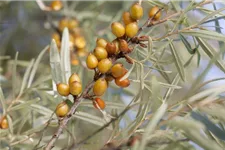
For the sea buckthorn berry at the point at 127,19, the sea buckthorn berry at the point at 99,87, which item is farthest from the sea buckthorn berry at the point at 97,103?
the sea buckthorn berry at the point at 127,19

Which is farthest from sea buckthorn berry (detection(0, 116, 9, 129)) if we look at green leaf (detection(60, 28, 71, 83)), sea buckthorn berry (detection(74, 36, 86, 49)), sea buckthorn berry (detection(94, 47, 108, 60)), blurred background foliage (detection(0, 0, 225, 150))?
sea buckthorn berry (detection(74, 36, 86, 49))

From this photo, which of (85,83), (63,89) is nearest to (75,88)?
(63,89)

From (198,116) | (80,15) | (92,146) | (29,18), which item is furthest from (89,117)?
(29,18)

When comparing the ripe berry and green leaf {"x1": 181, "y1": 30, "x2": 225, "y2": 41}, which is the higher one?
the ripe berry

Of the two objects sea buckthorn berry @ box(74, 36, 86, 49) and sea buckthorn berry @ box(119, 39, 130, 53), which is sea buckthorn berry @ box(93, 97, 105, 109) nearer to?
sea buckthorn berry @ box(119, 39, 130, 53)

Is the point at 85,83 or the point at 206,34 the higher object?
the point at 206,34

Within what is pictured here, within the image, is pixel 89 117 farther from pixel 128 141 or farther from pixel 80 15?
pixel 80 15

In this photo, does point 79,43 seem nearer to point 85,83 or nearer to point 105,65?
point 85,83
